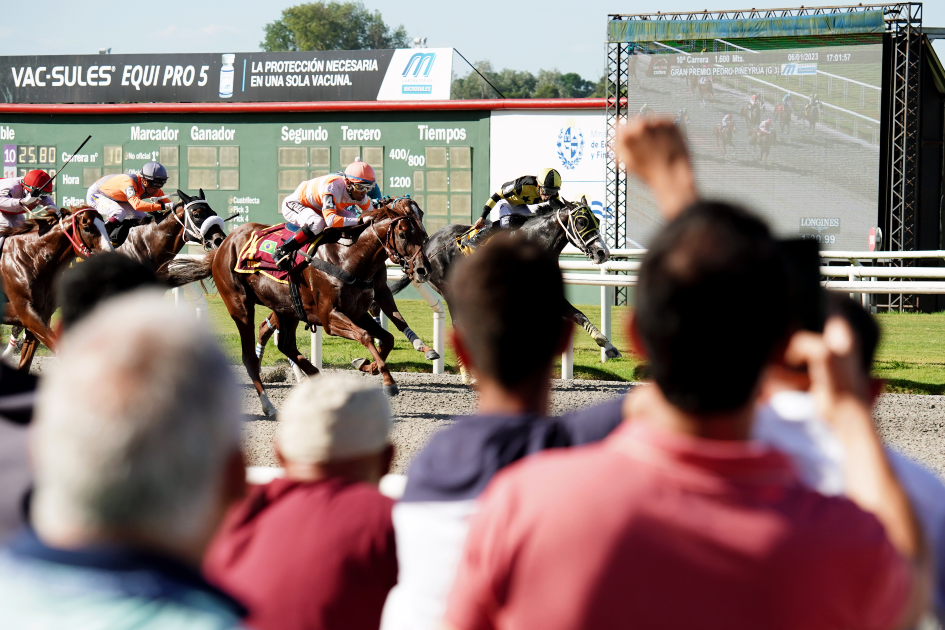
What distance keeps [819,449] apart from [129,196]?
420 inches

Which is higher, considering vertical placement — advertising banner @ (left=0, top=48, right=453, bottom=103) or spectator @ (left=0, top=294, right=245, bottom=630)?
advertising banner @ (left=0, top=48, right=453, bottom=103)

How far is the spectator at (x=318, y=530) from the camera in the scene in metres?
1.87

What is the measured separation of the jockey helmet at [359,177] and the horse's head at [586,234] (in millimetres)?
2082

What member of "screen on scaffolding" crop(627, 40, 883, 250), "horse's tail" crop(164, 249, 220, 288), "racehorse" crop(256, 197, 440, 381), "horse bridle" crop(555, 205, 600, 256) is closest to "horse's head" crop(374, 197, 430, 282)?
"racehorse" crop(256, 197, 440, 381)

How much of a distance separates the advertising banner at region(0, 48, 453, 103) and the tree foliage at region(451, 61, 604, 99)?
57.0m

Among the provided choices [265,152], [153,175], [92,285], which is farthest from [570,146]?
[92,285]

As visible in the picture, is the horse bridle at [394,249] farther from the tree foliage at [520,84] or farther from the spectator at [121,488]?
the tree foliage at [520,84]

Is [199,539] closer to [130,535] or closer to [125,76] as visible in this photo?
[130,535]

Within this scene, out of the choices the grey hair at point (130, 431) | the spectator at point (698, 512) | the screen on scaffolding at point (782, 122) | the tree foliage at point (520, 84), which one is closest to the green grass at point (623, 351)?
the screen on scaffolding at point (782, 122)

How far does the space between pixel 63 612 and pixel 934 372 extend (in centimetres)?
1018

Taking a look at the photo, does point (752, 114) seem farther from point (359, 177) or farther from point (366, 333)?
point (366, 333)

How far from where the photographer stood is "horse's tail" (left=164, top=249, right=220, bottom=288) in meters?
9.02

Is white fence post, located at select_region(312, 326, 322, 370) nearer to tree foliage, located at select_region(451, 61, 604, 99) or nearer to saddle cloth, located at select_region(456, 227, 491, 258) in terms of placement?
saddle cloth, located at select_region(456, 227, 491, 258)

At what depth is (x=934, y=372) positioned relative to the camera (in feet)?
32.5
